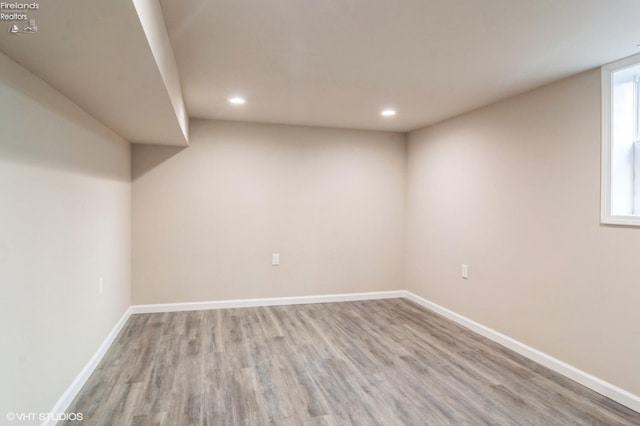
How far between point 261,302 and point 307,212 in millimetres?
1213

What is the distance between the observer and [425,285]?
436 cm

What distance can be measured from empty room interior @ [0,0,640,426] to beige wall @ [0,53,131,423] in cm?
2

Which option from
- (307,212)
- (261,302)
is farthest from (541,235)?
(261,302)

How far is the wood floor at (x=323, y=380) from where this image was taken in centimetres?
208

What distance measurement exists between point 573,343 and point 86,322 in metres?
3.43

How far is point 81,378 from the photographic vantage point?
2338mm

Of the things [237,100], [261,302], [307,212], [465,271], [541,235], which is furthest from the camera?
[307,212]

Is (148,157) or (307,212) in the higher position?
(148,157)

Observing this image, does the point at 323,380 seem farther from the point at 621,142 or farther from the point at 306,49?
the point at 621,142

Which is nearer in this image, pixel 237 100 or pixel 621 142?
pixel 621 142

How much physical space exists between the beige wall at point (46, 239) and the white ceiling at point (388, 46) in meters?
0.79

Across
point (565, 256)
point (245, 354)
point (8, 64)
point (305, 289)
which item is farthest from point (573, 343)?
point (8, 64)

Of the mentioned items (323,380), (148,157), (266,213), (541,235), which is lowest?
(323,380)

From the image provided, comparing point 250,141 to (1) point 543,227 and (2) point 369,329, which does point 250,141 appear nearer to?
(2) point 369,329
